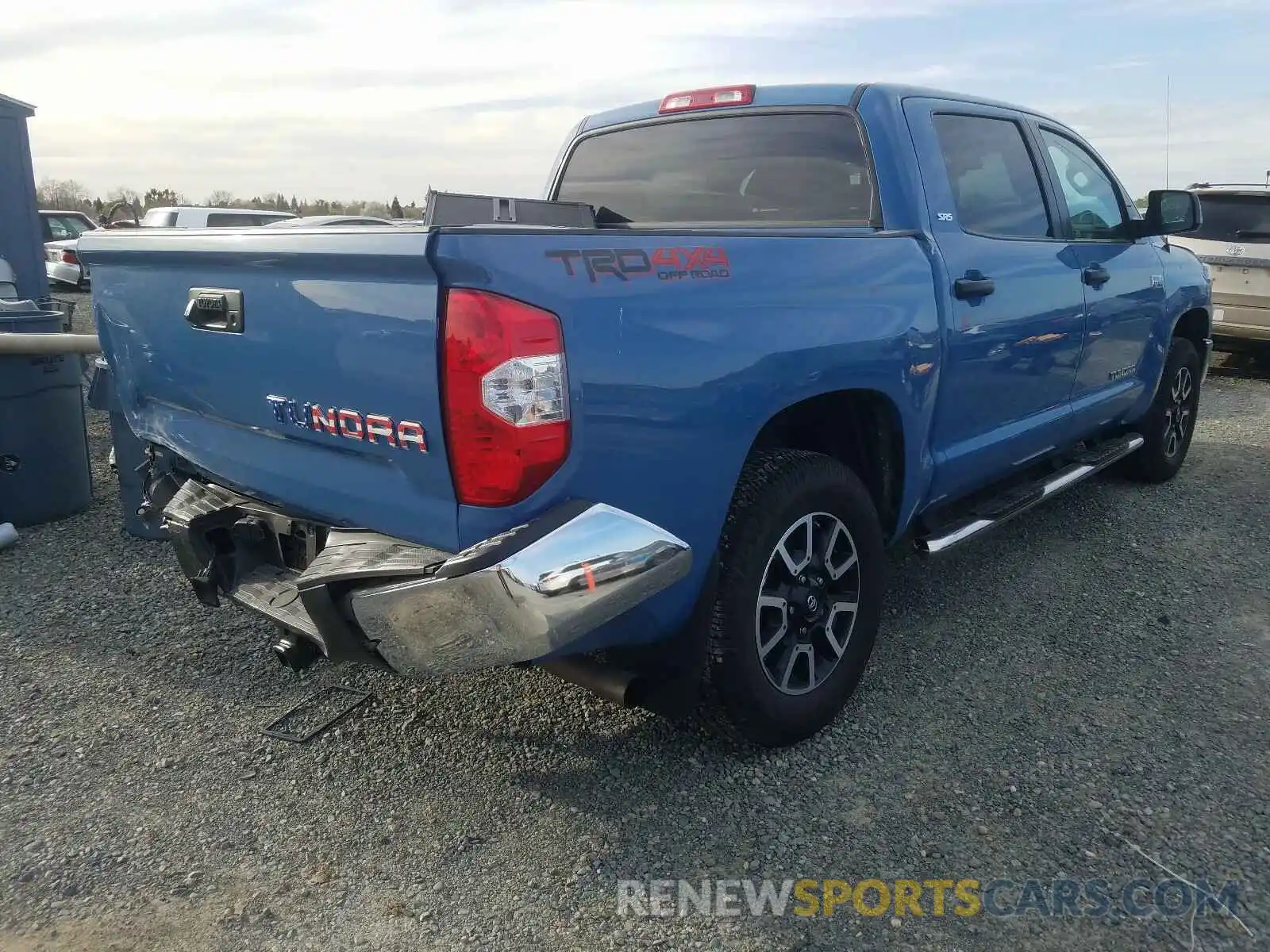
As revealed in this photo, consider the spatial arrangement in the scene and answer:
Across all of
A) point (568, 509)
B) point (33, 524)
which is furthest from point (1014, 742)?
point (33, 524)

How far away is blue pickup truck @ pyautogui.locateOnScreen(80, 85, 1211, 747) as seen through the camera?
210 centimetres

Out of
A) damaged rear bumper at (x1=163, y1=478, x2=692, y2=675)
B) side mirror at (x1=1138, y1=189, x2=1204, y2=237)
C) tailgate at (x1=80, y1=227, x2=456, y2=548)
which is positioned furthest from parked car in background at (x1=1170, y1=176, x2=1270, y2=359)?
tailgate at (x1=80, y1=227, x2=456, y2=548)

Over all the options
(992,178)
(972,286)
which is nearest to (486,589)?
(972,286)

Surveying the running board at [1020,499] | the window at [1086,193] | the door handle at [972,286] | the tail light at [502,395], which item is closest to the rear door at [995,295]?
the door handle at [972,286]

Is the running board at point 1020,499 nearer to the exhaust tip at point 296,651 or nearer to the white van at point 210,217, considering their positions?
the exhaust tip at point 296,651

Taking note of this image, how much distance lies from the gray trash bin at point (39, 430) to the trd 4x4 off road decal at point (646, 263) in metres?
3.87

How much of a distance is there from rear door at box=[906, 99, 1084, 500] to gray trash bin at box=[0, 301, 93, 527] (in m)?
4.21

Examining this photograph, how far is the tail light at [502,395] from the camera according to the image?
6.73ft

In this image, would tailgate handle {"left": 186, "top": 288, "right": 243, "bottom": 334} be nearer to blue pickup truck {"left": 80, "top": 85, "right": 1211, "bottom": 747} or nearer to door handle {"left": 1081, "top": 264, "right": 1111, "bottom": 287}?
blue pickup truck {"left": 80, "top": 85, "right": 1211, "bottom": 747}

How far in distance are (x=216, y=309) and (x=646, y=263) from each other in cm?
113

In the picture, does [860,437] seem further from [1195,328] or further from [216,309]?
[1195,328]

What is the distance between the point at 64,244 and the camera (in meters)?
18.8

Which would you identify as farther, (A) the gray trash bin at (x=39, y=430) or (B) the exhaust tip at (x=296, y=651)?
(A) the gray trash bin at (x=39, y=430)

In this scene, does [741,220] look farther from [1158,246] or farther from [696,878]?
[1158,246]
